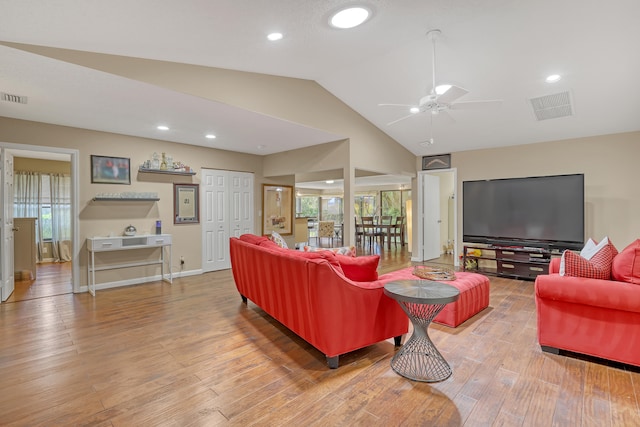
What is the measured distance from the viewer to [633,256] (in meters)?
2.35

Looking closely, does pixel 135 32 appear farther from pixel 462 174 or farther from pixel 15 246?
pixel 462 174

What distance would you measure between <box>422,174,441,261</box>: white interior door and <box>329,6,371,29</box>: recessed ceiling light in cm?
498

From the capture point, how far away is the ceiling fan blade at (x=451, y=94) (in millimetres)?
2974

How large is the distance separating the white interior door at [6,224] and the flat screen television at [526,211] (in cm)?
731

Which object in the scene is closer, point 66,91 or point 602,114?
point 66,91

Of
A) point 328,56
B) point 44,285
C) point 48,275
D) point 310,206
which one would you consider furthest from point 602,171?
point 310,206

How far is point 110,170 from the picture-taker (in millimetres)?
4941

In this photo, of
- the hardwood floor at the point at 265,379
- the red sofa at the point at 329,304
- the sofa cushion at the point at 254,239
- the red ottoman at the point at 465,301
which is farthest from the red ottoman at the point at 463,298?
the sofa cushion at the point at 254,239

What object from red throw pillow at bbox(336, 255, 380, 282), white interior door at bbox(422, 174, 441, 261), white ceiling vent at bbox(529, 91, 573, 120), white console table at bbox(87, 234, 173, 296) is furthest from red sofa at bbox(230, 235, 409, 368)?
white interior door at bbox(422, 174, 441, 261)

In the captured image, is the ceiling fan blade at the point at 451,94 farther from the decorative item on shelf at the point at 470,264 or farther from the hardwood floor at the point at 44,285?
the hardwood floor at the point at 44,285

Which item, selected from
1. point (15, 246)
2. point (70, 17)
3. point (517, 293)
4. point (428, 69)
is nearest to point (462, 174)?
point (517, 293)

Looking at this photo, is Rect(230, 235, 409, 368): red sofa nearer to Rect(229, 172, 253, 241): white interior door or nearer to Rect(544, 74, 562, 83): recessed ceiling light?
Rect(544, 74, 562, 83): recessed ceiling light

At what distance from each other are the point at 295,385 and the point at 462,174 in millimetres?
5830

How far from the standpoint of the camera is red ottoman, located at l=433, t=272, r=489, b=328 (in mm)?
3248
